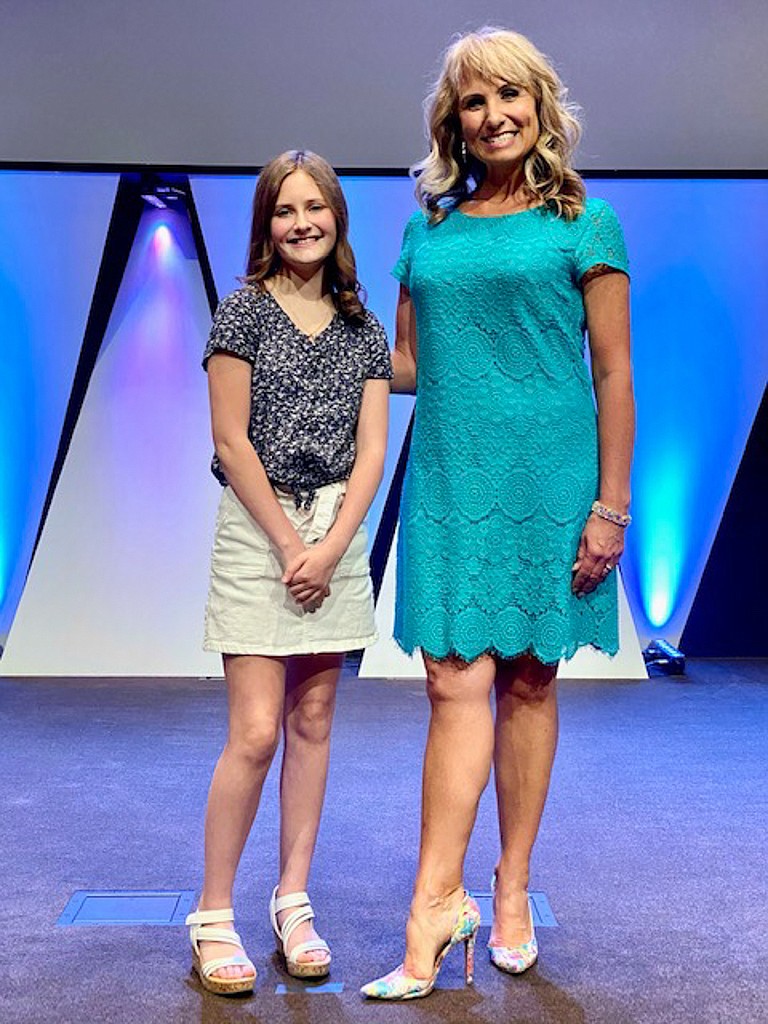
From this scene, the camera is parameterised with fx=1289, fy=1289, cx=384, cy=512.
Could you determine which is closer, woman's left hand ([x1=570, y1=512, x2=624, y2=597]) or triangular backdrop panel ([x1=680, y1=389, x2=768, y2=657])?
woman's left hand ([x1=570, y1=512, x2=624, y2=597])

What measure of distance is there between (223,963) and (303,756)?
0.37 meters

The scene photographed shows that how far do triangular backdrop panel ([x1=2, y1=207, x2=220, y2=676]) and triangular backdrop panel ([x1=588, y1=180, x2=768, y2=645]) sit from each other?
194cm

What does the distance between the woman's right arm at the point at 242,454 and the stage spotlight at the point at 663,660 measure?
141 inches

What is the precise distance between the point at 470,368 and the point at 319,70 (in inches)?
145

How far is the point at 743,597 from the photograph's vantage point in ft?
19.3

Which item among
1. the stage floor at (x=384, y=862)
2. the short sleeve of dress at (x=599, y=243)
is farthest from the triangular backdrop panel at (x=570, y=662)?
the short sleeve of dress at (x=599, y=243)

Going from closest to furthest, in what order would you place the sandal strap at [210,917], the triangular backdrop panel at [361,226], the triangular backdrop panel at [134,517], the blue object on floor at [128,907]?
the sandal strap at [210,917], the blue object on floor at [128,907], the triangular backdrop panel at [134,517], the triangular backdrop panel at [361,226]

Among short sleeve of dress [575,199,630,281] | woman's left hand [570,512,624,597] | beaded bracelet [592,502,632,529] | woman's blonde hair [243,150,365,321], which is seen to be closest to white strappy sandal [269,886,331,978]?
woman's left hand [570,512,624,597]

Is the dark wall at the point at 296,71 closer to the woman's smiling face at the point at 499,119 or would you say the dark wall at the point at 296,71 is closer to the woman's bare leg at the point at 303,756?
the woman's smiling face at the point at 499,119

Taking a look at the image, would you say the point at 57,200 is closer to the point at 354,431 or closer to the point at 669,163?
the point at 669,163

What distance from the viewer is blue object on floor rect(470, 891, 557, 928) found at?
245 centimetres

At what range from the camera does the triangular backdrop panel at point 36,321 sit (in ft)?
18.1

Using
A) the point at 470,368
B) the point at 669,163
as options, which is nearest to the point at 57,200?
the point at 669,163

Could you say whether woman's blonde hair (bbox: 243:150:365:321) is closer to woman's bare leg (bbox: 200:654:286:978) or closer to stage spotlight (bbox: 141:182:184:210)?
woman's bare leg (bbox: 200:654:286:978)
